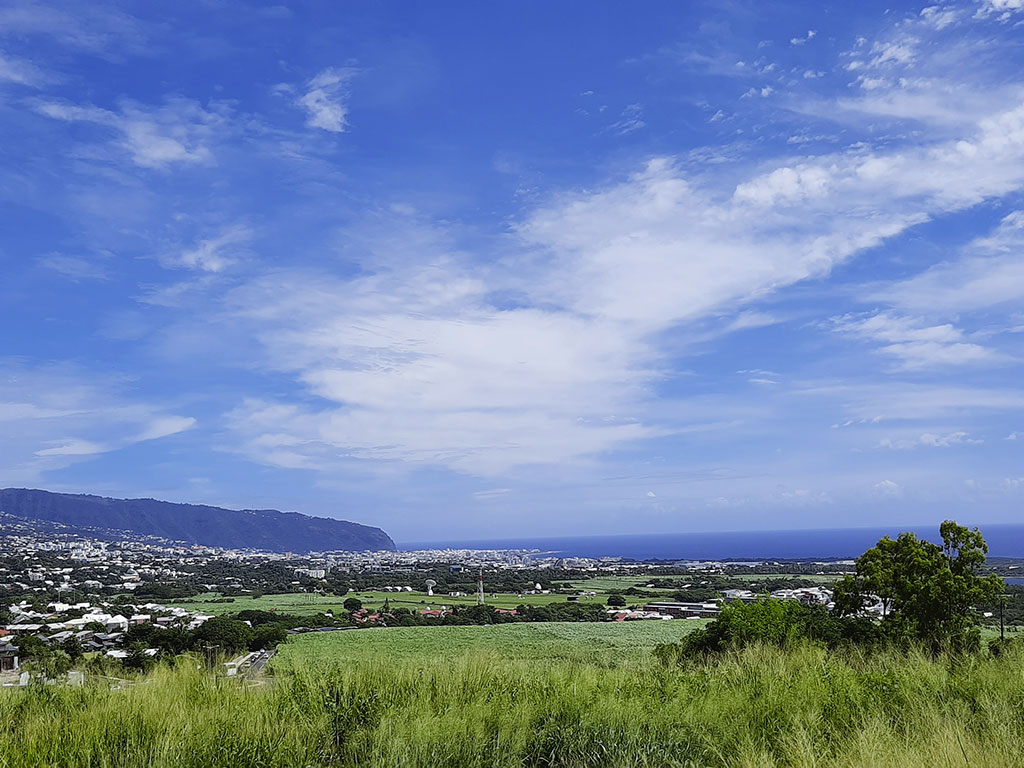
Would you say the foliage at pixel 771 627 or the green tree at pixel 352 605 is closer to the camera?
the foliage at pixel 771 627

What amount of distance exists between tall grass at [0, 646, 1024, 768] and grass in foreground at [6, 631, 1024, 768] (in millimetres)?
19

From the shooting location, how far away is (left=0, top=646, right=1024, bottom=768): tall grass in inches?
195

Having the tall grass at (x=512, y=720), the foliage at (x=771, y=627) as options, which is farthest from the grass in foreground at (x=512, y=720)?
the foliage at (x=771, y=627)

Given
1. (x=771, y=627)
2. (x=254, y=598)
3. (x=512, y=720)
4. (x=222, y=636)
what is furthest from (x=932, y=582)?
(x=254, y=598)

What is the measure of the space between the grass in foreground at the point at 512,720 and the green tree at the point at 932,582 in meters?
9.90

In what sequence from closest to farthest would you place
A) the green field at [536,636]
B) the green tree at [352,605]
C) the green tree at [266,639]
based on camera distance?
the green tree at [266,639] < the green field at [536,636] < the green tree at [352,605]

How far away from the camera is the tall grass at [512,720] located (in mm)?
4941

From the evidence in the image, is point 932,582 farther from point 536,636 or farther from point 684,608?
point 684,608

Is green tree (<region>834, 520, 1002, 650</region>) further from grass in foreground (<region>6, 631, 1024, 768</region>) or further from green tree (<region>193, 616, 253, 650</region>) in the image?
green tree (<region>193, 616, 253, 650</region>)

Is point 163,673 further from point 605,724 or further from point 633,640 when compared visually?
→ point 633,640

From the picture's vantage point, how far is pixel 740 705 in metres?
6.84

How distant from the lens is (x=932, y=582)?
17.2 metres

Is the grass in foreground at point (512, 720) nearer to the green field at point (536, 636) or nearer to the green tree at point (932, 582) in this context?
the green tree at point (932, 582)

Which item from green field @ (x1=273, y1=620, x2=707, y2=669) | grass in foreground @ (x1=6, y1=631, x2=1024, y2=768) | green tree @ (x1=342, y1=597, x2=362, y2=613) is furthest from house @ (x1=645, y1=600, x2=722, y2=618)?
grass in foreground @ (x1=6, y1=631, x2=1024, y2=768)
